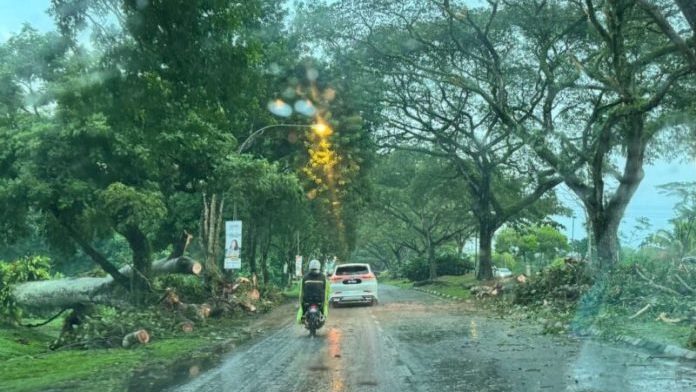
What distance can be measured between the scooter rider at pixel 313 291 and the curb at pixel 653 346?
632 cm

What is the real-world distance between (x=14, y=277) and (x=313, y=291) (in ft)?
51.4

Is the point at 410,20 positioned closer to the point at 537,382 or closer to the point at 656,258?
the point at 656,258

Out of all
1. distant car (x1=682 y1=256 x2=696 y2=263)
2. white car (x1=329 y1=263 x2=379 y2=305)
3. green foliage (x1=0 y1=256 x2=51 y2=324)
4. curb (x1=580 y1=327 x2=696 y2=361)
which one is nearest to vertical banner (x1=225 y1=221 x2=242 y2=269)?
green foliage (x1=0 y1=256 x2=51 y2=324)

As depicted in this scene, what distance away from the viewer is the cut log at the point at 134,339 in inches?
582

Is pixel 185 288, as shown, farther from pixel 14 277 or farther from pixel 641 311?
pixel 641 311

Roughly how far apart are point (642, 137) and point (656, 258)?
4088 millimetres

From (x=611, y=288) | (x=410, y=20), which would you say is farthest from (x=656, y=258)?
(x=410, y=20)

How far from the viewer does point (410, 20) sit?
27594 millimetres

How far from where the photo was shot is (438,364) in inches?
446

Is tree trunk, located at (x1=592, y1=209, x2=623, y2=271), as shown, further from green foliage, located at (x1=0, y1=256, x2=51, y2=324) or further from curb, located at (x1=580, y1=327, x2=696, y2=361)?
green foliage, located at (x1=0, y1=256, x2=51, y2=324)

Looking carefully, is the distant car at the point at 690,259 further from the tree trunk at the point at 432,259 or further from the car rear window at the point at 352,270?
the tree trunk at the point at 432,259

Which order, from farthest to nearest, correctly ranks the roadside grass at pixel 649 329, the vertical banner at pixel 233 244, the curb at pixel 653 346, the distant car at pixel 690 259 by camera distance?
1. the vertical banner at pixel 233 244
2. the distant car at pixel 690 259
3. the roadside grass at pixel 649 329
4. the curb at pixel 653 346

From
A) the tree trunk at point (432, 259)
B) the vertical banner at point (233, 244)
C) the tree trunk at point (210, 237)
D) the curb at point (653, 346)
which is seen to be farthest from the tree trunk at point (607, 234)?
the tree trunk at point (432, 259)

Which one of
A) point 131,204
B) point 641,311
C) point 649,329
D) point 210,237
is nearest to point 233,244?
point 210,237
